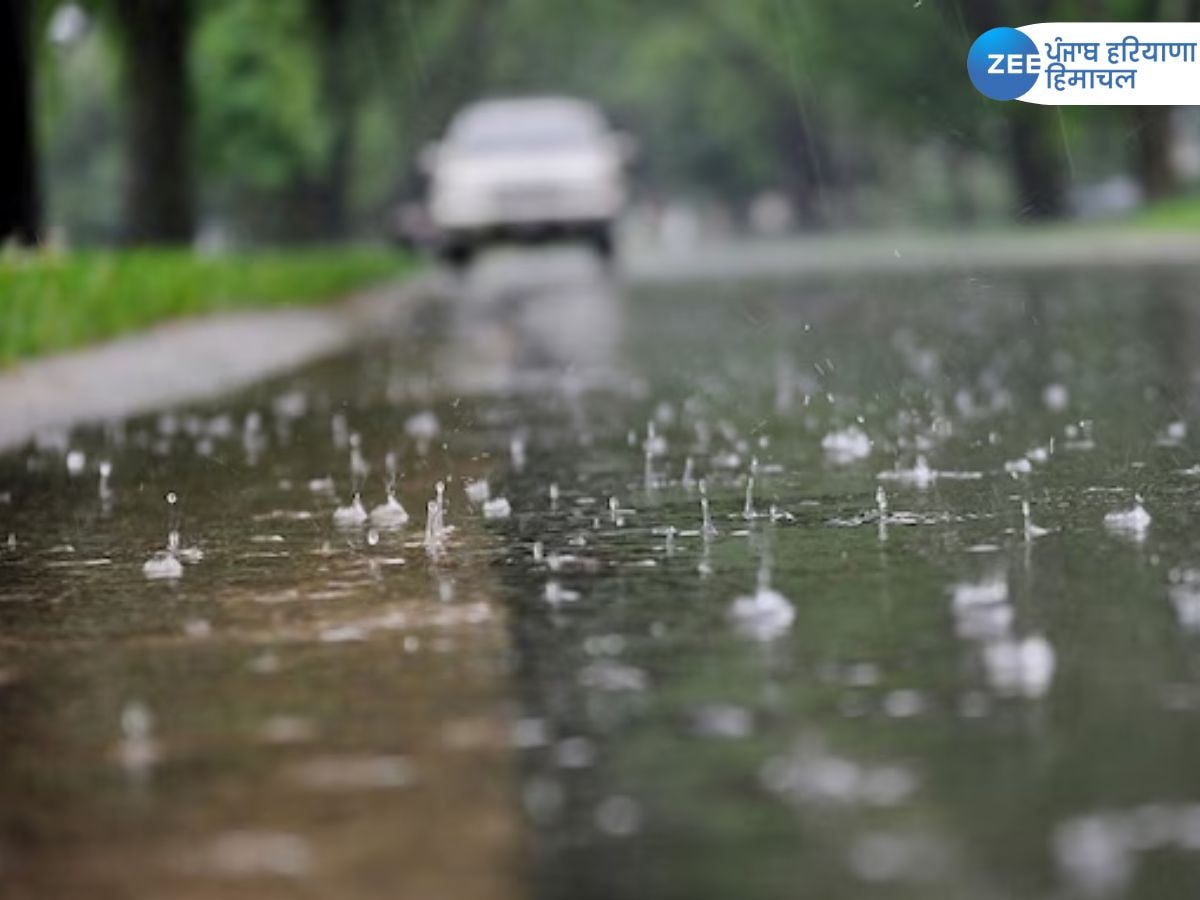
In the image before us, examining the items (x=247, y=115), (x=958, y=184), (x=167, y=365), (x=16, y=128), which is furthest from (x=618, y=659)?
(x=958, y=184)

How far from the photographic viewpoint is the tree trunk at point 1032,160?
62.3m

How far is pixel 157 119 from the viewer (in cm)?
3111

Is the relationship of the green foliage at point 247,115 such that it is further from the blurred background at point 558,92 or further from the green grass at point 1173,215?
the green grass at point 1173,215

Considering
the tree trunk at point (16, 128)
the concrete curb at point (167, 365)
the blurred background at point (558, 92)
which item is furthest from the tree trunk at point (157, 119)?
the tree trunk at point (16, 128)

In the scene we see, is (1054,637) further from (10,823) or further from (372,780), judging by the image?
(10,823)

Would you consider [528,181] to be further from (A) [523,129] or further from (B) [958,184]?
Result: (B) [958,184]

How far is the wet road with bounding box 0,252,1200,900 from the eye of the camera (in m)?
4.36

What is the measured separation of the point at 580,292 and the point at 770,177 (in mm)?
77022

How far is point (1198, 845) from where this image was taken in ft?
13.9

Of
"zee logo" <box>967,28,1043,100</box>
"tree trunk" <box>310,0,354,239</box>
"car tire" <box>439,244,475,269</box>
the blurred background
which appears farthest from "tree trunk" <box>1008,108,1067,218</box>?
"car tire" <box>439,244,475,269</box>

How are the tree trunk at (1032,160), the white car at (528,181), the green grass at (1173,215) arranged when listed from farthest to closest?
the tree trunk at (1032,160), the green grass at (1173,215), the white car at (528,181)

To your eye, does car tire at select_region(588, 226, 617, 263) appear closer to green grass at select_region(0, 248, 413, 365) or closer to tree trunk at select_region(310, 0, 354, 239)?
tree trunk at select_region(310, 0, 354, 239)

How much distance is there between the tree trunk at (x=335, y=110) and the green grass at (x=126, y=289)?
10.7 ft

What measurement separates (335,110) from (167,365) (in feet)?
88.5
